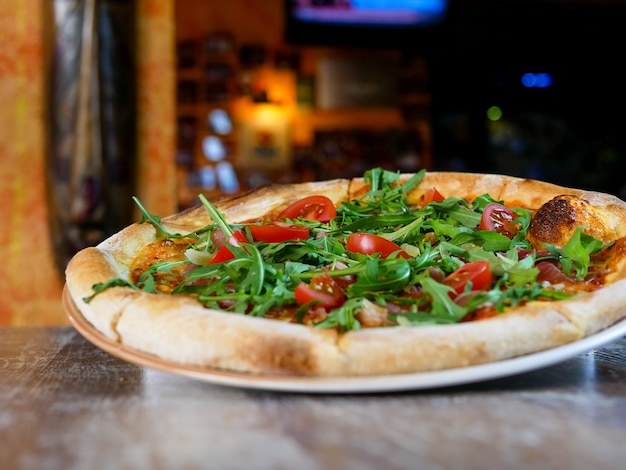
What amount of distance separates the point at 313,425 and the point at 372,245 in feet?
2.51

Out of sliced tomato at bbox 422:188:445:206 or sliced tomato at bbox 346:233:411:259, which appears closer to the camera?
sliced tomato at bbox 346:233:411:259

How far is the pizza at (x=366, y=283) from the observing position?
4.09ft

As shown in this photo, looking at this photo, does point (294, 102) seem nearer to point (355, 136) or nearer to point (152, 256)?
point (355, 136)

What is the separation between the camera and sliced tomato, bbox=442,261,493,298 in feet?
5.04

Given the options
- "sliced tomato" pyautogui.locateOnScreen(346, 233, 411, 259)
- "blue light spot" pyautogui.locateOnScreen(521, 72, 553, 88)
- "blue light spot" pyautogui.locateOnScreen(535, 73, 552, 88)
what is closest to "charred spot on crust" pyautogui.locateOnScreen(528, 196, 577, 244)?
"sliced tomato" pyautogui.locateOnScreen(346, 233, 411, 259)

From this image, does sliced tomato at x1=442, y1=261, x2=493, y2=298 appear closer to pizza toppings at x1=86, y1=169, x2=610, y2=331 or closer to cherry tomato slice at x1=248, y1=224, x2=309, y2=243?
pizza toppings at x1=86, y1=169, x2=610, y2=331

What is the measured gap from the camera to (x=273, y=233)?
201cm

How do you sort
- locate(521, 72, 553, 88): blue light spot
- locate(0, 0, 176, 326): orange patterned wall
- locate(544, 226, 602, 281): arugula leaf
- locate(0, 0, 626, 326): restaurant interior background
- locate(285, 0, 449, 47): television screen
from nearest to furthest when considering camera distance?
locate(544, 226, 602, 281): arugula leaf < locate(0, 0, 176, 326): orange patterned wall < locate(0, 0, 626, 326): restaurant interior background < locate(285, 0, 449, 47): television screen < locate(521, 72, 553, 88): blue light spot

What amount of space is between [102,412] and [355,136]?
916 centimetres

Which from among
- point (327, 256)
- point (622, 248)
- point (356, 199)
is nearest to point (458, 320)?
point (327, 256)

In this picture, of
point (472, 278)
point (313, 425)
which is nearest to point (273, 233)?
point (472, 278)

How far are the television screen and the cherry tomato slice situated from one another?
18.9 feet

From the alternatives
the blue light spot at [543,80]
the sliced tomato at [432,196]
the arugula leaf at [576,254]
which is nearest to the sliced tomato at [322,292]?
the arugula leaf at [576,254]

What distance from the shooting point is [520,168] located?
12086 mm
